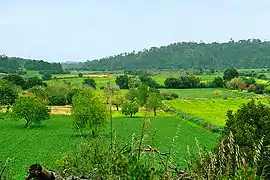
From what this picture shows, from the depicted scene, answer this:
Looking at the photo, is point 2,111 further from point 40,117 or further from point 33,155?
point 33,155

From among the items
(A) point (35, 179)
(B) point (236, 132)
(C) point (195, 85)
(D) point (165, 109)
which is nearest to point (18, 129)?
(D) point (165, 109)

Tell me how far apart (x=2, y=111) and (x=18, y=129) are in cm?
1778

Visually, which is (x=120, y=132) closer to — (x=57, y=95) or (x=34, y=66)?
(x=57, y=95)

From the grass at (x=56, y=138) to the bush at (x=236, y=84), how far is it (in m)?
43.6

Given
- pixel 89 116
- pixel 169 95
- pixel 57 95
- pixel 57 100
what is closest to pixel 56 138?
pixel 89 116

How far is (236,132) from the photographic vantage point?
14734mm

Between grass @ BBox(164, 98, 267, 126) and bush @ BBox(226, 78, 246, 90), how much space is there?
19911mm

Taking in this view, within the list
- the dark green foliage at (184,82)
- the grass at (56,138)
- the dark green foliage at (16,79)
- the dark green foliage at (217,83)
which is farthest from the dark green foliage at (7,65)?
the grass at (56,138)

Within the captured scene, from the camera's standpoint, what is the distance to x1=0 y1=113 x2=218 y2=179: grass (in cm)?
3912

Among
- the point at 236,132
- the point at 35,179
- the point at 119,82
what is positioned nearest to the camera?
the point at 35,179

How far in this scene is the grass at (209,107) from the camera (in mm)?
67125

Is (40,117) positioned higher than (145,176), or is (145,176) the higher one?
(145,176)

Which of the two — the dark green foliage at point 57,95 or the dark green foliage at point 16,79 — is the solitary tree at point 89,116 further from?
the dark green foliage at point 16,79

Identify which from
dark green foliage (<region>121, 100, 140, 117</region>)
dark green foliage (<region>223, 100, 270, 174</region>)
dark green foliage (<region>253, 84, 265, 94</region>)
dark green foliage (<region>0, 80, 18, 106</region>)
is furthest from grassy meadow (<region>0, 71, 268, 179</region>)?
dark green foliage (<region>223, 100, 270, 174</region>)
